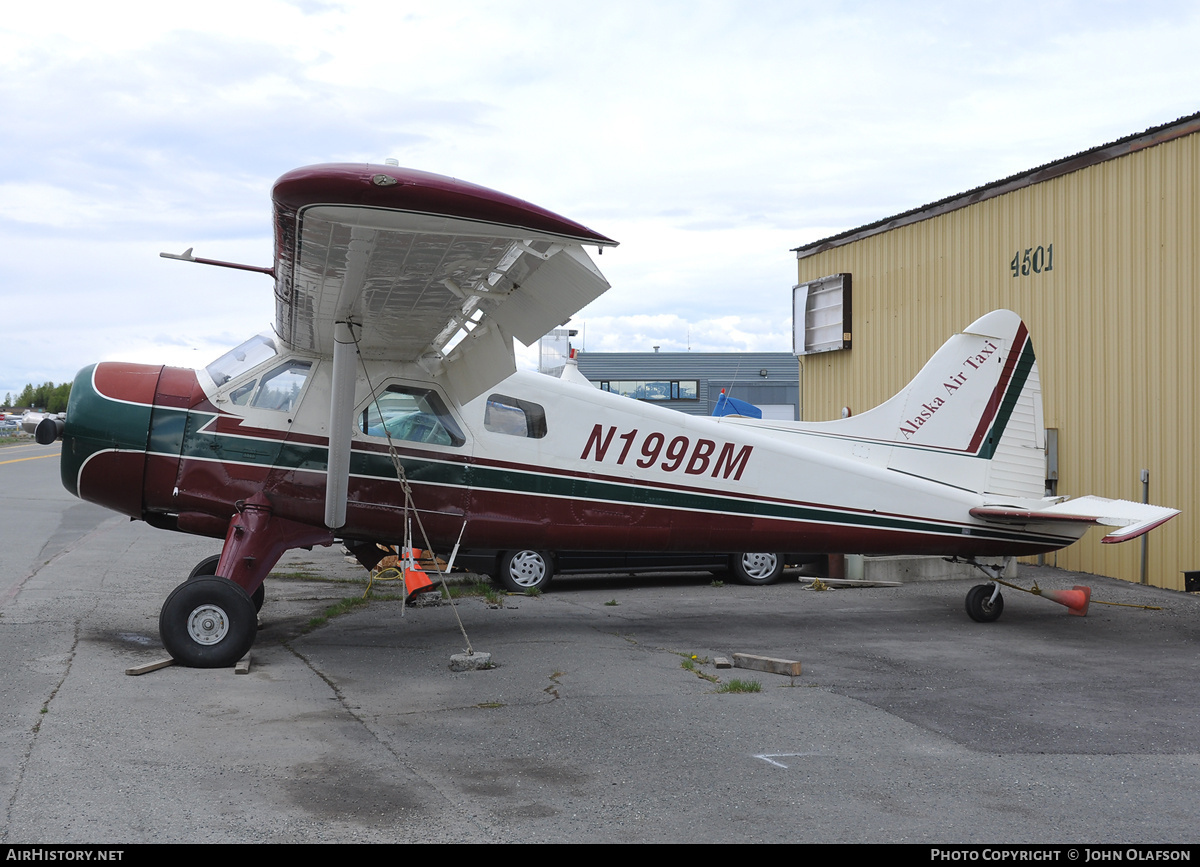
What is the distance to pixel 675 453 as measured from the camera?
829 cm

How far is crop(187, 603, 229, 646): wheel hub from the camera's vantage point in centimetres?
649

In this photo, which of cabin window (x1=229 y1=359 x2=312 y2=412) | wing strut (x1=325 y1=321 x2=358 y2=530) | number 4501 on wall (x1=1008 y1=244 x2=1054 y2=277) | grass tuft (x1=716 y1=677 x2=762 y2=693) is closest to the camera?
grass tuft (x1=716 y1=677 x2=762 y2=693)

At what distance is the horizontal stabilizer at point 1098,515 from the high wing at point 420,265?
489 centimetres

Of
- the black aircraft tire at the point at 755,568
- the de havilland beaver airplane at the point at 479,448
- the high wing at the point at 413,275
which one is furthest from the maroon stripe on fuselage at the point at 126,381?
the black aircraft tire at the point at 755,568

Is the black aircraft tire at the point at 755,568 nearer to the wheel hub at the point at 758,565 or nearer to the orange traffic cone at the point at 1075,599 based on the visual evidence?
the wheel hub at the point at 758,565

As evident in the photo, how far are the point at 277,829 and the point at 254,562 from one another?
11.9 ft

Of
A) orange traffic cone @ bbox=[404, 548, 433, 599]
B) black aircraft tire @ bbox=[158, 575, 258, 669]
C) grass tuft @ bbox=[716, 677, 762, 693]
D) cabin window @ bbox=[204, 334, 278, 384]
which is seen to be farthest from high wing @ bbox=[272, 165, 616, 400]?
grass tuft @ bbox=[716, 677, 762, 693]

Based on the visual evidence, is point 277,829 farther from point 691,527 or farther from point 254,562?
point 691,527

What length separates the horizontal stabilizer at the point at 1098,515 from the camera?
25.5 feet

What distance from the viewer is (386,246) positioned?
5.07 meters

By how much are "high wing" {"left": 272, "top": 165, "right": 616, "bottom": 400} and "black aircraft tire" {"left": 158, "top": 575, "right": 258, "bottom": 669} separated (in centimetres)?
196

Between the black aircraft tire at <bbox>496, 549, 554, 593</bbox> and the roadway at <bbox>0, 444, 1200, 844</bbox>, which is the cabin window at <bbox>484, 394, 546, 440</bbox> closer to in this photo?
the roadway at <bbox>0, 444, 1200, 844</bbox>

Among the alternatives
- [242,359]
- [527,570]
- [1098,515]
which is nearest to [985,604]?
[1098,515]
